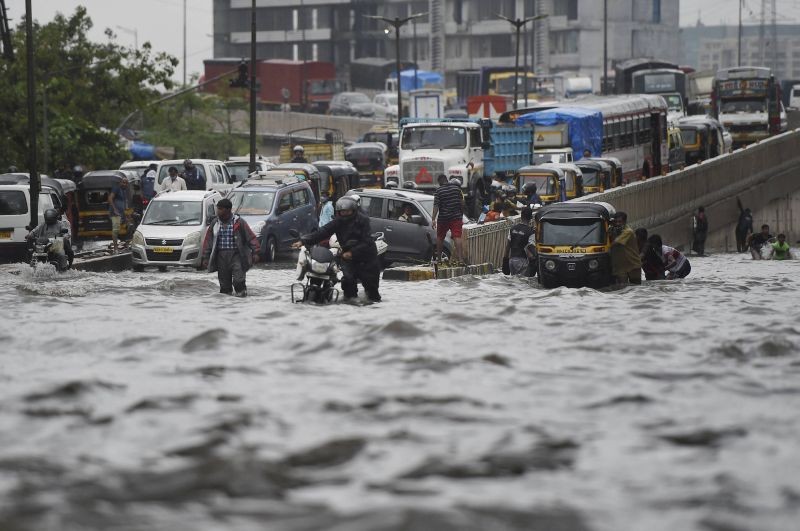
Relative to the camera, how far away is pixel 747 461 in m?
11.5

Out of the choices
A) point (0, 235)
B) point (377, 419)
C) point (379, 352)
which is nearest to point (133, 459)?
point (377, 419)

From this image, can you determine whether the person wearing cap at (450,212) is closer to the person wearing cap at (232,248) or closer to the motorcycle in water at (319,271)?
the person wearing cap at (232,248)

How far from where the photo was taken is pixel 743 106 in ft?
232

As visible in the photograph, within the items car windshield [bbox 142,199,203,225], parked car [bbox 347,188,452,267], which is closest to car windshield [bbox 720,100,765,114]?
parked car [bbox 347,188,452,267]

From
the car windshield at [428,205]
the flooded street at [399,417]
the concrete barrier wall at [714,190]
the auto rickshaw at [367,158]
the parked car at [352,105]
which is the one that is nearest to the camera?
the flooded street at [399,417]

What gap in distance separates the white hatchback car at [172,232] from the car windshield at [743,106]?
42.5m

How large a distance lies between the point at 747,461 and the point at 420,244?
19066mm

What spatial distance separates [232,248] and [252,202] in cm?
1172

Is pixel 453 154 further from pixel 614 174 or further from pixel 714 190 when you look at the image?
pixel 714 190

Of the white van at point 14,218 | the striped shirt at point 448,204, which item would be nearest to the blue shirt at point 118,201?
the white van at point 14,218

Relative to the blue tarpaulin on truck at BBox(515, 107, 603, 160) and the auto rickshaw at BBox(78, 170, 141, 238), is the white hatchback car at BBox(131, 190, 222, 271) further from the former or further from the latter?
the blue tarpaulin on truck at BBox(515, 107, 603, 160)

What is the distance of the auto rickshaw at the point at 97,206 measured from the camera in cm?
3725

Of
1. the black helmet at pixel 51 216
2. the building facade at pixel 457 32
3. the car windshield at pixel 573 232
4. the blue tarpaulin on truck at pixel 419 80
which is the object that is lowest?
the car windshield at pixel 573 232

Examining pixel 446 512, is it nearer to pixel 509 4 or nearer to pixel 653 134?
pixel 653 134
